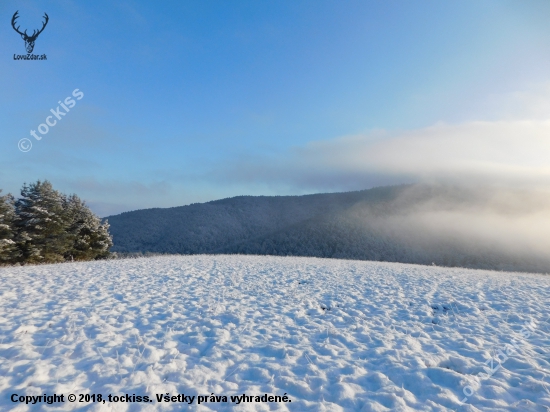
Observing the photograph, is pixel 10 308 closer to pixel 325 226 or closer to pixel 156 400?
pixel 156 400

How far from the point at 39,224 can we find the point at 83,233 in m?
5.93

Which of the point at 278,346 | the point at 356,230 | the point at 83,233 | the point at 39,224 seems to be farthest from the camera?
the point at 356,230

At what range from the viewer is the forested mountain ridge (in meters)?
92.2

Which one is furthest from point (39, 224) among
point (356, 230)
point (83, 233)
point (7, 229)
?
point (356, 230)

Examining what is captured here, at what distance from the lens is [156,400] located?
15.7 feet

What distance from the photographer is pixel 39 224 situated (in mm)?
23422

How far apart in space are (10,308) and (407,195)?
150 meters

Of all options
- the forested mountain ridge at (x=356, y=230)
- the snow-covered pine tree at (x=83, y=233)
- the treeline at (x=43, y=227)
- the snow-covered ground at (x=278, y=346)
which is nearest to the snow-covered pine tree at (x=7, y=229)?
the treeline at (x=43, y=227)

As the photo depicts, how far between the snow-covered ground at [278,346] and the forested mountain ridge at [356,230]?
85.6 meters

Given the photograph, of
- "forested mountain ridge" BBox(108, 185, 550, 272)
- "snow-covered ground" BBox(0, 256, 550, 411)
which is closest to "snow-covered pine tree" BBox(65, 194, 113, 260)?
"snow-covered ground" BBox(0, 256, 550, 411)

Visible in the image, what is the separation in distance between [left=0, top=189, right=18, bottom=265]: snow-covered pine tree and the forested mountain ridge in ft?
256

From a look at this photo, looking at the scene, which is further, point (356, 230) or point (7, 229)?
point (356, 230)

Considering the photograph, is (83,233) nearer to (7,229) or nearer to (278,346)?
(7,229)

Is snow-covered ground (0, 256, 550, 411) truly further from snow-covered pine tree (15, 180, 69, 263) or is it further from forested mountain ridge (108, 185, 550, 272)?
forested mountain ridge (108, 185, 550, 272)
